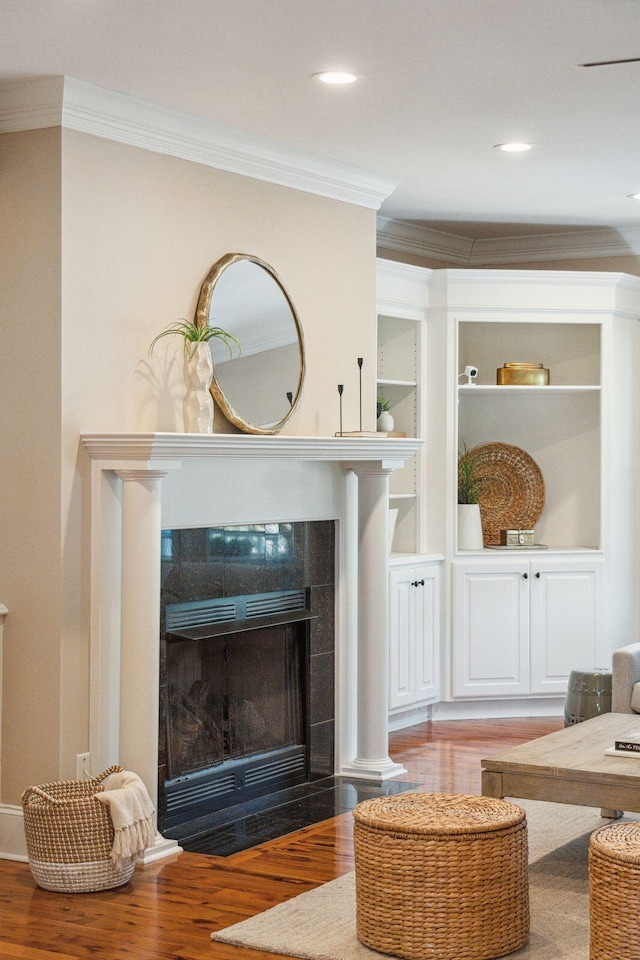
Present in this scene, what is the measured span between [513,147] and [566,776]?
8.53 feet

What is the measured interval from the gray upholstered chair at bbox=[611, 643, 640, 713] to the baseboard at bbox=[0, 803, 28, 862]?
2383 millimetres

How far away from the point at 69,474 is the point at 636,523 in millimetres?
3885

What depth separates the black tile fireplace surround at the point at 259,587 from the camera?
451 centimetres

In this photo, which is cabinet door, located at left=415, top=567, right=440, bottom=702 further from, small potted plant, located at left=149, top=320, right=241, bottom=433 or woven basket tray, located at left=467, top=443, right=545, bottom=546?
small potted plant, located at left=149, top=320, right=241, bottom=433

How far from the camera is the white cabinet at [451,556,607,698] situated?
658 cm

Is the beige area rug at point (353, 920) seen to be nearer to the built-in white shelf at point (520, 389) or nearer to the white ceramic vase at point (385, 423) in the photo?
the white ceramic vase at point (385, 423)

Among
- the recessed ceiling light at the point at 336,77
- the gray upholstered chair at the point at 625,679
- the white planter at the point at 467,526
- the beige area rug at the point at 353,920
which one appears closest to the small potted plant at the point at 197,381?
the recessed ceiling light at the point at 336,77

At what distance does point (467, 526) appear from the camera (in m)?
6.68

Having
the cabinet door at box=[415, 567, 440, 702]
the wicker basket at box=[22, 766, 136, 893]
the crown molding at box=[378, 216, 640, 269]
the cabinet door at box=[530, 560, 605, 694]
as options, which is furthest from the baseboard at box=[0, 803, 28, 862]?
the crown molding at box=[378, 216, 640, 269]

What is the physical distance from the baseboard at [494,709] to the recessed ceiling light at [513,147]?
295 centimetres

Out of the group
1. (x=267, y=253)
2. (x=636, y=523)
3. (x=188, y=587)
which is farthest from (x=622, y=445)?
(x=188, y=587)

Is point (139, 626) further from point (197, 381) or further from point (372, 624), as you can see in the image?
point (372, 624)

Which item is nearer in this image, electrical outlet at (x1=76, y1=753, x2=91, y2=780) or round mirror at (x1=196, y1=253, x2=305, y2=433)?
electrical outlet at (x1=76, y1=753, x2=91, y2=780)

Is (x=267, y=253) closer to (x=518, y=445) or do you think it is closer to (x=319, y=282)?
(x=319, y=282)
